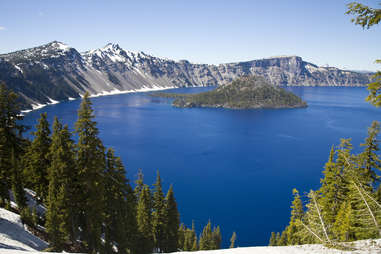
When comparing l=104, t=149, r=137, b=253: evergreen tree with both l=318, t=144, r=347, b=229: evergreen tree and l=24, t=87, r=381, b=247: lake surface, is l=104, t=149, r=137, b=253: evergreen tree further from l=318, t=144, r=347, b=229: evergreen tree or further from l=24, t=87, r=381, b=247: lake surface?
l=24, t=87, r=381, b=247: lake surface

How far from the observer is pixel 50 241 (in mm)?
25453

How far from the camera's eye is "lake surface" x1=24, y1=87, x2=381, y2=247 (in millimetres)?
69812

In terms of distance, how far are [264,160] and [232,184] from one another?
→ 91.9 ft

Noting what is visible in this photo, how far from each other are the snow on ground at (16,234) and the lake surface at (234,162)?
47.2 m

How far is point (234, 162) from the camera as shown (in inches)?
4178

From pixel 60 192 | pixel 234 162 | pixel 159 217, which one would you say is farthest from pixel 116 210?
pixel 234 162

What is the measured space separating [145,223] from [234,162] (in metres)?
73.2

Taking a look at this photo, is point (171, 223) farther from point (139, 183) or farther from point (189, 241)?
point (189, 241)

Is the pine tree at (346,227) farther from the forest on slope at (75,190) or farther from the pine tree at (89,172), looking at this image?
the pine tree at (89,172)

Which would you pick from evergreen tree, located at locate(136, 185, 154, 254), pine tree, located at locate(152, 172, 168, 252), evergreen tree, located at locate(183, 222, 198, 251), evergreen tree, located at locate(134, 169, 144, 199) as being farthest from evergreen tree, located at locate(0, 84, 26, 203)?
evergreen tree, located at locate(183, 222, 198, 251)

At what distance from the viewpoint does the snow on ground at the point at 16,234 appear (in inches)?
830

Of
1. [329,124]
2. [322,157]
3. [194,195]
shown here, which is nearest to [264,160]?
[322,157]

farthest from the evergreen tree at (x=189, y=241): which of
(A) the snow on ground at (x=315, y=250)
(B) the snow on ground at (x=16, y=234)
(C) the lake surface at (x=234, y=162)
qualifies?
(A) the snow on ground at (x=315, y=250)

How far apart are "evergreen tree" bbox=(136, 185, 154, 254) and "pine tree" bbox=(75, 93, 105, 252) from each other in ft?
36.2
